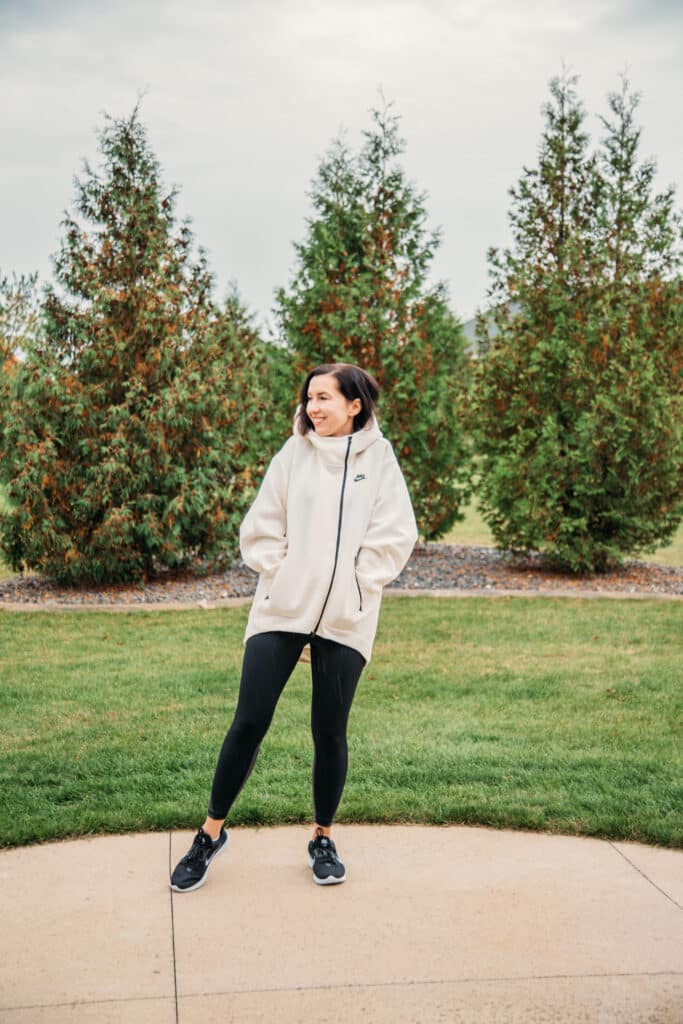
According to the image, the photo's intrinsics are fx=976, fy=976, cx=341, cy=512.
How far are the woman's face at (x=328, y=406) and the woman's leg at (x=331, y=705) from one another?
2.48ft

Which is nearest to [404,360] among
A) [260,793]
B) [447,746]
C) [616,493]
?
[616,493]

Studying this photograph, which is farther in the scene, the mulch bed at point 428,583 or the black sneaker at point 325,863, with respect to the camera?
the mulch bed at point 428,583

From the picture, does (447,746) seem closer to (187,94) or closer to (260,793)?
(260,793)

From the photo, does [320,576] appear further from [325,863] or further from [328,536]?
[325,863]

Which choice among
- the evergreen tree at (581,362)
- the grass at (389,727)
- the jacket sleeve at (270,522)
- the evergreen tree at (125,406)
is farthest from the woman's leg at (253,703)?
the evergreen tree at (581,362)

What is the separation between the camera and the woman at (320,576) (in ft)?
11.0

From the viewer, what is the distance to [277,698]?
3324 mm

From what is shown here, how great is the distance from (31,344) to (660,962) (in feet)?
30.4

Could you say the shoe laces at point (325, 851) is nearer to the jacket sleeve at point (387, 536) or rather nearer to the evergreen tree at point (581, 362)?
Answer: the jacket sleeve at point (387, 536)

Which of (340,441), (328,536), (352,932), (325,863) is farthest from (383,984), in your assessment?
(340,441)

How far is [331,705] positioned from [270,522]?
67 centimetres

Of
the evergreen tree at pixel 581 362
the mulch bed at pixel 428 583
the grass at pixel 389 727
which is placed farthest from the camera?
the evergreen tree at pixel 581 362

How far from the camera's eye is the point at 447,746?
516 centimetres

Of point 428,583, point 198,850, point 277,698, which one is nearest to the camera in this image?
point 277,698
